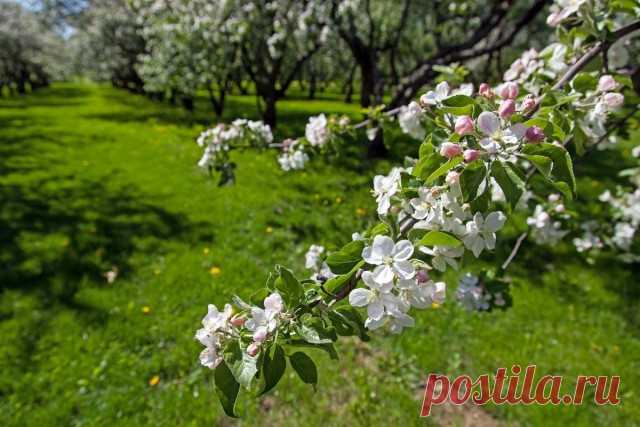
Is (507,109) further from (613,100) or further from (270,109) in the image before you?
(270,109)

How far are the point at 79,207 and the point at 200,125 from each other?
6892mm

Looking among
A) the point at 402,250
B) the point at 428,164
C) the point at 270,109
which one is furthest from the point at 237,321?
the point at 270,109

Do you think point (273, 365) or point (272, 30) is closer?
point (273, 365)

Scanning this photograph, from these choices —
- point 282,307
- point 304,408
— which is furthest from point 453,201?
point 304,408

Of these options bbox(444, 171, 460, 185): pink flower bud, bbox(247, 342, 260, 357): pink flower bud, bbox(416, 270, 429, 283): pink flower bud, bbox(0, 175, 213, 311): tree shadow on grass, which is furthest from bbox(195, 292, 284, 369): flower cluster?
bbox(0, 175, 213, 311): tree shadow on grass

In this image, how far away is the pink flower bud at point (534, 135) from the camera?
0.89 meters

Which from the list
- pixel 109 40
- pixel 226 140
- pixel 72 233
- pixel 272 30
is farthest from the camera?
pixel 109 40

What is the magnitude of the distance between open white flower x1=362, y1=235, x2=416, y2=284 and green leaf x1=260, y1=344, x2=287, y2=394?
0.28 meters

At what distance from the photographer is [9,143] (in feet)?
33.7

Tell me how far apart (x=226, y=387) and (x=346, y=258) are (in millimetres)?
392

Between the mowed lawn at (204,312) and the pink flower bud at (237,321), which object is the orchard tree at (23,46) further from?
the pink flower bud at (237,321)

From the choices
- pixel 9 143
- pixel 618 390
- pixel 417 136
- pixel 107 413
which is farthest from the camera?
pixel 9 143

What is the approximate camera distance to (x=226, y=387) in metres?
0.95

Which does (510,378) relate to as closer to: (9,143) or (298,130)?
(298,130)
